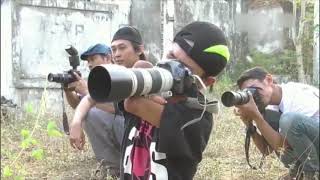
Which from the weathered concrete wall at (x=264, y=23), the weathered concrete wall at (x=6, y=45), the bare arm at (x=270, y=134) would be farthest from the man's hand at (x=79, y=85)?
the weathered concrete wall at (x=6, y=45)

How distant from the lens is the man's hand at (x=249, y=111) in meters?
2.38

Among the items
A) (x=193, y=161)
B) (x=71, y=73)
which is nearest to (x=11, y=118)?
(x=71, y=73)

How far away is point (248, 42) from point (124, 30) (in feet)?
12.9

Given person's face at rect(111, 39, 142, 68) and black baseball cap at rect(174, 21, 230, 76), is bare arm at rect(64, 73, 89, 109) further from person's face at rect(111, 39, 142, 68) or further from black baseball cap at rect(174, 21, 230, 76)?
black baseball cap at rect(174, 21, 230, 76)

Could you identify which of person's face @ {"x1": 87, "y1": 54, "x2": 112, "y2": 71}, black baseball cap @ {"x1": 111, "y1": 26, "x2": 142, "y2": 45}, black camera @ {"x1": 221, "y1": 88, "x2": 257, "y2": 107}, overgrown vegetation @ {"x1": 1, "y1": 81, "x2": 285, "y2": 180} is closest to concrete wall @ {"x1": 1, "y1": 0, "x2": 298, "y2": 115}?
overgrown vegetation @ {"x1": 1, "y1": 81, "x2": 285, "y2": 180}

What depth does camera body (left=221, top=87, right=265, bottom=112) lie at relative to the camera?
2029 millimetres

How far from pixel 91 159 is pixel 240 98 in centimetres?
177

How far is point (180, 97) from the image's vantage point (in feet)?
4.84

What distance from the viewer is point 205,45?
155 centimetres

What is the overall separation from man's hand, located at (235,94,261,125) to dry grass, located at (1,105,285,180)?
2.33ft

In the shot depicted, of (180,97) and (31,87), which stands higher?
(180,97)

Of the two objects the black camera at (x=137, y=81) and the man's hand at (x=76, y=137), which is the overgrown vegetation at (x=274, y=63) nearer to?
the man's hand at (x=76, y=137)

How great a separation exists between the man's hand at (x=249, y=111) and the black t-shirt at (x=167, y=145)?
76 centimetres

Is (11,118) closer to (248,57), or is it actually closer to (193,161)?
(248,57)
